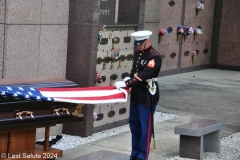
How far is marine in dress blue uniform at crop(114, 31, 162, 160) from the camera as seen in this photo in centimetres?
848

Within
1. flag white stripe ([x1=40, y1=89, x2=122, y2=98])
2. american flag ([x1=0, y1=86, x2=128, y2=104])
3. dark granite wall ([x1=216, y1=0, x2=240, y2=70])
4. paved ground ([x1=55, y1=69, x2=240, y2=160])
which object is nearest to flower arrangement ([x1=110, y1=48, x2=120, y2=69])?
paved ground ([x1=55, y1=69, x2=240, y2=160])

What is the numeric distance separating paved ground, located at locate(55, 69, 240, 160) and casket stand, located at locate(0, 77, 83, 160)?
50 cm

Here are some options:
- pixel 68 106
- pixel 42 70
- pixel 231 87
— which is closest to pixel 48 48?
pixel 42 70

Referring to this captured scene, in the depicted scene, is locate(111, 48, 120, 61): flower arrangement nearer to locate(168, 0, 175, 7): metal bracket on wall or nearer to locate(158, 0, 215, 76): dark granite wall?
locate(158, 0, 215, 76): dark granite wall

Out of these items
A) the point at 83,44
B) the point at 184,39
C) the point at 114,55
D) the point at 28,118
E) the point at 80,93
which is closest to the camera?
the point at 28,118

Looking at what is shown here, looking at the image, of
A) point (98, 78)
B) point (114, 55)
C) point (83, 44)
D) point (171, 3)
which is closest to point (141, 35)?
point (83, 44)

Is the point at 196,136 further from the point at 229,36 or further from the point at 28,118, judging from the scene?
the point at 229,36

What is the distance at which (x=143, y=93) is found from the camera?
27.9 ft

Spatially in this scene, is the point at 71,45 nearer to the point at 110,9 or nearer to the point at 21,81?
the point at 110,9

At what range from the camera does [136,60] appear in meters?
8.66

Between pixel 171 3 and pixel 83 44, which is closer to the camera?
pixel 83 44

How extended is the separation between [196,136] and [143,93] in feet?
4.01

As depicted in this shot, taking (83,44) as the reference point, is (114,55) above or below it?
below

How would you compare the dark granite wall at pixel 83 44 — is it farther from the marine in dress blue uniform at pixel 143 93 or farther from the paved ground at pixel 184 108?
the marine in dress blue uniform at pixel 143 93
